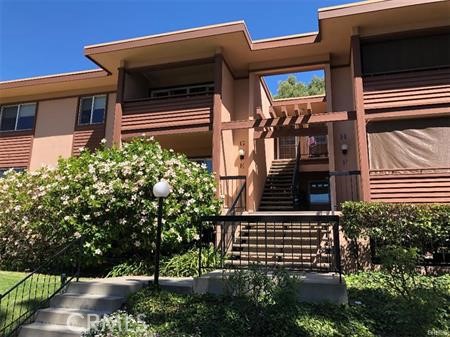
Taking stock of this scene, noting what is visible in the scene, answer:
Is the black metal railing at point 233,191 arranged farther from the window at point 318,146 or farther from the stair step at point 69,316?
the window at point 318,146

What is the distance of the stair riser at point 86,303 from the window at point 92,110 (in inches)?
378

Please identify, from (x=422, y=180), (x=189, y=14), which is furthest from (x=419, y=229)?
(x=189, y=14)

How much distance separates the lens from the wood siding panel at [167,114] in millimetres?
11664

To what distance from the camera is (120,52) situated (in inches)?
471

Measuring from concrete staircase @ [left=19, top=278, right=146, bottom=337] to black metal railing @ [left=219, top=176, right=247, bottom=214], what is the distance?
4.86 meters

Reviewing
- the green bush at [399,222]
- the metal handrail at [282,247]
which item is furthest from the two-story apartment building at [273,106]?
the metal handrail at [282,247]

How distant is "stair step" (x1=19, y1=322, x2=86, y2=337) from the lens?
5691mm

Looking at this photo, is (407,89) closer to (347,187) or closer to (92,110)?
(347,187)

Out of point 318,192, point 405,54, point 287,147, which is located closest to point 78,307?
point 405,54

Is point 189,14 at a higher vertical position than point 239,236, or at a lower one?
higher

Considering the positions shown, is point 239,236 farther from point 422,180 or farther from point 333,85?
point 333,85

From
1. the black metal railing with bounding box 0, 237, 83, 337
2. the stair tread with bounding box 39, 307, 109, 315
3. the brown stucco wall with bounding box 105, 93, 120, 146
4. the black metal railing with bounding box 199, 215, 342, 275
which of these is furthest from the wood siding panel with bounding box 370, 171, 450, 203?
the brown stucco wall with bounding box 105, 93, 120, 146

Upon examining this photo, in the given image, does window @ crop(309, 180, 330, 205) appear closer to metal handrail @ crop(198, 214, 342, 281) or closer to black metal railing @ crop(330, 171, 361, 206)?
black metal railing @ crop(330, 171, 361, 206)

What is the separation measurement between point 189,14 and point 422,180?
350 inches
